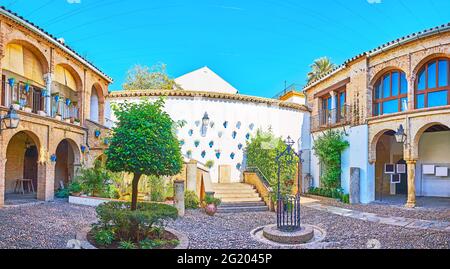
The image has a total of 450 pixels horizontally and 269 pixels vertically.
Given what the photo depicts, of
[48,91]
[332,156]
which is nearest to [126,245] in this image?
[48,91]

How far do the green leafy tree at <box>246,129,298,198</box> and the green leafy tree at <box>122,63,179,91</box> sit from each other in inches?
539

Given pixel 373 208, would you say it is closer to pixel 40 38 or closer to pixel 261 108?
pixel 261 108

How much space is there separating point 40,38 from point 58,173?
752cm

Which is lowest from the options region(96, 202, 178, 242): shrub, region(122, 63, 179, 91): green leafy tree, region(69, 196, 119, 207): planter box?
region(69, 196, 119, 207): planter box

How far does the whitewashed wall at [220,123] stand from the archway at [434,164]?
25.5 ft

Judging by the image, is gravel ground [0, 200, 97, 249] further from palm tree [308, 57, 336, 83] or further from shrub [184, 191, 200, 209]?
palm tree [308, 57, 336, 83]

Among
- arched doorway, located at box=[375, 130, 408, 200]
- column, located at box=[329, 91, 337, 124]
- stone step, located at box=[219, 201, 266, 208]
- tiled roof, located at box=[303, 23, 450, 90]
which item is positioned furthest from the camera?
column, located at box=[329, 91, 337, 124]

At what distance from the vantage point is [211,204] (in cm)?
1083

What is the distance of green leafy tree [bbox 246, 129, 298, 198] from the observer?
48.2 ft

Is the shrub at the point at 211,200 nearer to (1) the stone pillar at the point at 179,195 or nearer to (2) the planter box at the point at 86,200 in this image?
(1) the stone pillar at the point at 179,195

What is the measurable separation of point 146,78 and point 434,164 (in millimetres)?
23100

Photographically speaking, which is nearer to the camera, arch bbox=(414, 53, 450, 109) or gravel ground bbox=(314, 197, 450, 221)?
gravel ground bbox=(314, 197, 450, 221)

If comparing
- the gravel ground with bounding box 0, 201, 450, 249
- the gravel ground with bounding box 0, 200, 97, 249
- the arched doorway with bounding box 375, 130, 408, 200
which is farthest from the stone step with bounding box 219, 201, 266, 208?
the arched doorway with bounding box 375, 130, 408, 200
